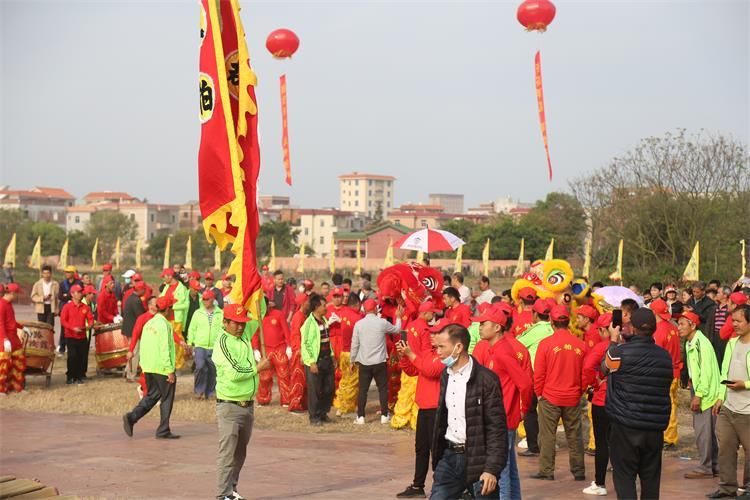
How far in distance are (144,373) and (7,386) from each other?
454 centimetres

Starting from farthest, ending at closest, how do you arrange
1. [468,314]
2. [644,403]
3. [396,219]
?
1. [396,219]
2. [468,314]
3. [644,403]

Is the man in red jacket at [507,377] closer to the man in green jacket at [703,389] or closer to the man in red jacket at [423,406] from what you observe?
the man in red jacket at [423,406]

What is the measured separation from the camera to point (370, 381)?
13.8 m

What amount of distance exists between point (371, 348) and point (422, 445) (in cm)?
401

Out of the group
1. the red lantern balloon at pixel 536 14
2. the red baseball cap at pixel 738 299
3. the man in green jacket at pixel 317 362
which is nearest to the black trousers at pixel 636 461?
the red baseball cap at pixel 738 299

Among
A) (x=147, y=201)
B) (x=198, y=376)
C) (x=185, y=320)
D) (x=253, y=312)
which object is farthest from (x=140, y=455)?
(x=147, y=201)

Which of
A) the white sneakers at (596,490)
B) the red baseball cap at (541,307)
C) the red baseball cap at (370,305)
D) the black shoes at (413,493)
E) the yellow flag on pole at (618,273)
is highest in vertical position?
the yellow flag on pole at (618,273)

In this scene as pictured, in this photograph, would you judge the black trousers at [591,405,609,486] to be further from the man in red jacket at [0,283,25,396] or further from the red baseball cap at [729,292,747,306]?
the man in red jacket at [0,283,25,396]

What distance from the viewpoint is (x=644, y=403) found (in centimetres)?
736

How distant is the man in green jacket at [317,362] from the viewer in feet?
45.3

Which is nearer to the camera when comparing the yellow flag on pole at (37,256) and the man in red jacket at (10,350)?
the man in red jacket at (10,350)

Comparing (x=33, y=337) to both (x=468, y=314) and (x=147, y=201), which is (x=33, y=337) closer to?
(x=468, y=314)

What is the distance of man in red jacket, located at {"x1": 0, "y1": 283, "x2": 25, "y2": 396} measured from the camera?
51.2 ft

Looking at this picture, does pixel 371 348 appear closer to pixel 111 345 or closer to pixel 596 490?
pixel 596 490
